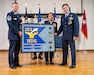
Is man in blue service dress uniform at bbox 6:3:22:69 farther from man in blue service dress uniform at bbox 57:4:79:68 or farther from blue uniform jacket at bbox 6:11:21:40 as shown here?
man in blue service dress uniform at bbox 57:4:79:68

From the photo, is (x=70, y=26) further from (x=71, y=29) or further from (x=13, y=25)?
(x=13, y=25)

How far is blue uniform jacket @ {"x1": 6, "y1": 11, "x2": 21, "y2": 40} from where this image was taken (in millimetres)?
5031

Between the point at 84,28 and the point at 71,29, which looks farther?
the point at 84,28

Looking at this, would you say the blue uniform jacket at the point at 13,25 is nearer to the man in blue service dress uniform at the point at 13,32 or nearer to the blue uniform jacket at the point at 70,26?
the man in blue service dress uniform at the point at 13,32

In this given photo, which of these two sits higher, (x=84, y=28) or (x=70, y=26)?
(x=70, y=26)

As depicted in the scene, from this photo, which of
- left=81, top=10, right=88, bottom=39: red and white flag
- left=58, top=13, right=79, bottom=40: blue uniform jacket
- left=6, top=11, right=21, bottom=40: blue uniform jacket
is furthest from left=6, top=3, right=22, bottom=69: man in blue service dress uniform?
left=81, top=10, right=88, bottom=39: red and white flag

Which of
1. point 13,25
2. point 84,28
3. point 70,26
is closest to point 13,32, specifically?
point 13,25

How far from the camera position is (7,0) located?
336 inches

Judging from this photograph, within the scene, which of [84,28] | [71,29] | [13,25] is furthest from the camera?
[84,28]

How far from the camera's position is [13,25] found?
5070 mm

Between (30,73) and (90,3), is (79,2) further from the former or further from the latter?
(30,73)

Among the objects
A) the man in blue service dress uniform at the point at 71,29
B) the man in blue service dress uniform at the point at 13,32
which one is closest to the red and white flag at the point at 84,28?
the man in blue service dress uniform at the point at 71,29

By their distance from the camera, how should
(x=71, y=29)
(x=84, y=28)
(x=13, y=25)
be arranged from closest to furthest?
(x=13, y=25) < (x=71, y=29) < (x=84, y=28)

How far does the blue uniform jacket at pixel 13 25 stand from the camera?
5.03 meters
